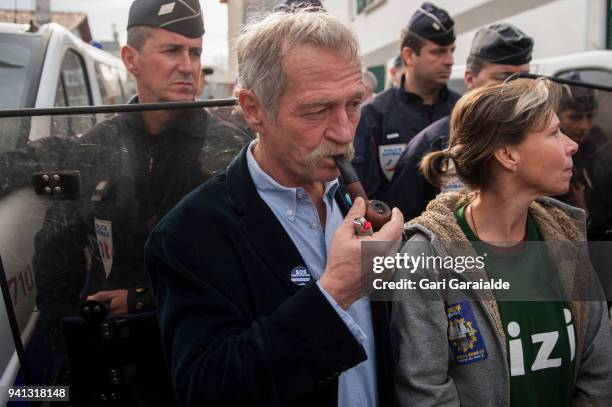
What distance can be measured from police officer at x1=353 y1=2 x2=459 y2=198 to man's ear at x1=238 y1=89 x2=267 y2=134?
72.3 inches

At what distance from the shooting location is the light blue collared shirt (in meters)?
1.51

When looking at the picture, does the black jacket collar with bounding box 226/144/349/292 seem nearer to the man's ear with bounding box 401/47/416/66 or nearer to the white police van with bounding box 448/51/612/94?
the man's ear with bounding box 401/47/416/66

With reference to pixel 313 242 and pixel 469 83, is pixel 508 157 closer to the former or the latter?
pixel 313 242

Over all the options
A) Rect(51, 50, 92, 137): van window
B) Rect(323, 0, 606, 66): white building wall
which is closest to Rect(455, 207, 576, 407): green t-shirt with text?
Rect(323, 0, 606, 66): white building wall

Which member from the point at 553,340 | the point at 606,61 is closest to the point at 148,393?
the point at 553,340

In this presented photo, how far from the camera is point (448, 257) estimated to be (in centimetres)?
169

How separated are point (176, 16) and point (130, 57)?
0.32 m

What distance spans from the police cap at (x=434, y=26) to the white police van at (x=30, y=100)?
2.26m

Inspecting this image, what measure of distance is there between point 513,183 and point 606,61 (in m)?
2.61

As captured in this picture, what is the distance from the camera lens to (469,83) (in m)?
3.58

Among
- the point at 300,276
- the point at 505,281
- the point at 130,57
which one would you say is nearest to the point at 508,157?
the point at 505,281

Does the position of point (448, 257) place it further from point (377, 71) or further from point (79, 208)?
point (377, 71)

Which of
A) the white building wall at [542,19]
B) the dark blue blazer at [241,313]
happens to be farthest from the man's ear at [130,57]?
the dark blue blazer at [241,313]

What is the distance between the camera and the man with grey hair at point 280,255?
1.25 meters
